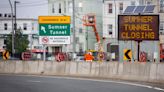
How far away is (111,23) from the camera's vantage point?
236 feet

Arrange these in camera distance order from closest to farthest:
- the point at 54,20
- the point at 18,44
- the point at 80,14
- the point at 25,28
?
the point at 54,20
the point at 80,14
the point at 18,44
the point at 25,28

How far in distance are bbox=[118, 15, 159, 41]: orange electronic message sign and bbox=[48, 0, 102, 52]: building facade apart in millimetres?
47610

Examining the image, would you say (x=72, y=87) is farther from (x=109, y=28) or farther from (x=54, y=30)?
(x=109, y=28)

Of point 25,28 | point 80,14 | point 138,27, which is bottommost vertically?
point 138,27

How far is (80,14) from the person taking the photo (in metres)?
76.8

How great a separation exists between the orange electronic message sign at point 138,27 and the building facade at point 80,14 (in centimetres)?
4761

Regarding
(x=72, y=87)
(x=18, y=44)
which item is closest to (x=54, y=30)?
(x=72, y=87)

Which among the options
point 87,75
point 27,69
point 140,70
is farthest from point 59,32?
point 140,70

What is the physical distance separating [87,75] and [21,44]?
58.1 meters

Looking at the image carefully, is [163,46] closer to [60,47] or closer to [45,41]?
[60,47]

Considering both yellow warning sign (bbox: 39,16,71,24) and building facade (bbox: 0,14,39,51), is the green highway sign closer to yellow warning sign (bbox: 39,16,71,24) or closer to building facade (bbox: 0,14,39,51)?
yellow warning sign (bbox: 39,16,71,24)

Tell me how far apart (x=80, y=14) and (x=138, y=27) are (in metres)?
48.9

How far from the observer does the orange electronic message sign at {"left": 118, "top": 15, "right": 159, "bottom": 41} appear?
2791 cm

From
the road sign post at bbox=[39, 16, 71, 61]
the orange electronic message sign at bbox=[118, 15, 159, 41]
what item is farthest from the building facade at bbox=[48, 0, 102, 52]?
the orange electronic message sign at bbox=[118, 15, 159, 41]
